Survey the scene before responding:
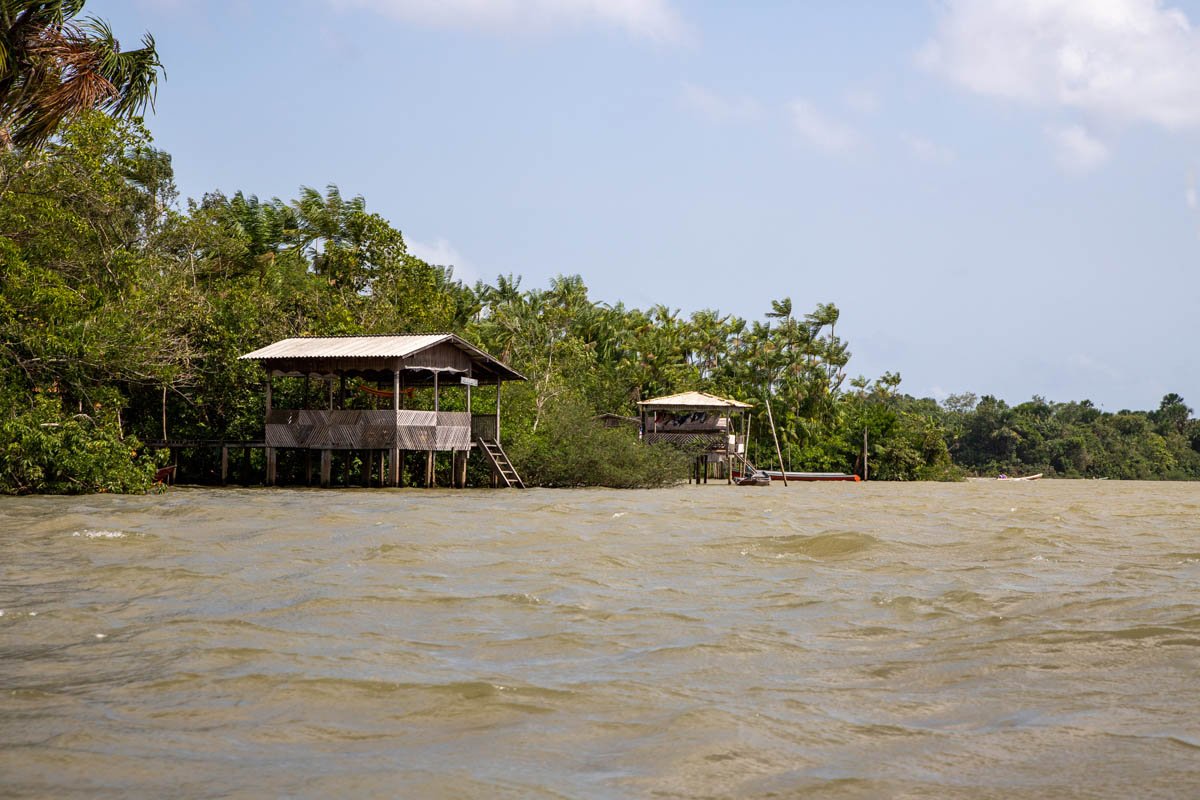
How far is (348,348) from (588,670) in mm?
19713

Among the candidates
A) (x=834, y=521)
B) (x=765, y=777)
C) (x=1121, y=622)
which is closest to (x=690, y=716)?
(x=765, y=777)

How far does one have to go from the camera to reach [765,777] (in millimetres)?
Result: 3688

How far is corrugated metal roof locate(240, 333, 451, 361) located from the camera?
2334 cm

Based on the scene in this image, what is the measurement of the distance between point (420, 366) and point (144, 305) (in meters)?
5.71

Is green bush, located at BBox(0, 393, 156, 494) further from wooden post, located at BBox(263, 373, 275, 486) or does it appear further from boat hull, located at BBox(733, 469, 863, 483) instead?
boat hull, located at BBox(733, 469, 863, 483)

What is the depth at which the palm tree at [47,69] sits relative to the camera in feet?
47.8

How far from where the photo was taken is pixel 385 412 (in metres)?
24.5

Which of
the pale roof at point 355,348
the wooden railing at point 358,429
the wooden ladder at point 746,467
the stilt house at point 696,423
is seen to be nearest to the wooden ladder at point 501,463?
the wooden railing at point 358,429

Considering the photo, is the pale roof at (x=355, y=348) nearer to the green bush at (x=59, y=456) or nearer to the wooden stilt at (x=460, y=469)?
the wooden stilt at (x=460, y=469)

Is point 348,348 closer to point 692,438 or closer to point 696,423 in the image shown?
point 692,438

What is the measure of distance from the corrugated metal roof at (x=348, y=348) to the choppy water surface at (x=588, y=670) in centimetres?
1200

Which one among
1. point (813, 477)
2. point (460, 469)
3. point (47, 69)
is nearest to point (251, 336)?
point (460, 469)

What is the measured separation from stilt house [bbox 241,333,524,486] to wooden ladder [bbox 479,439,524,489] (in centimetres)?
2

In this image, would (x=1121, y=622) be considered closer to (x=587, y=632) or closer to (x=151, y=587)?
(x=587, y=632)
